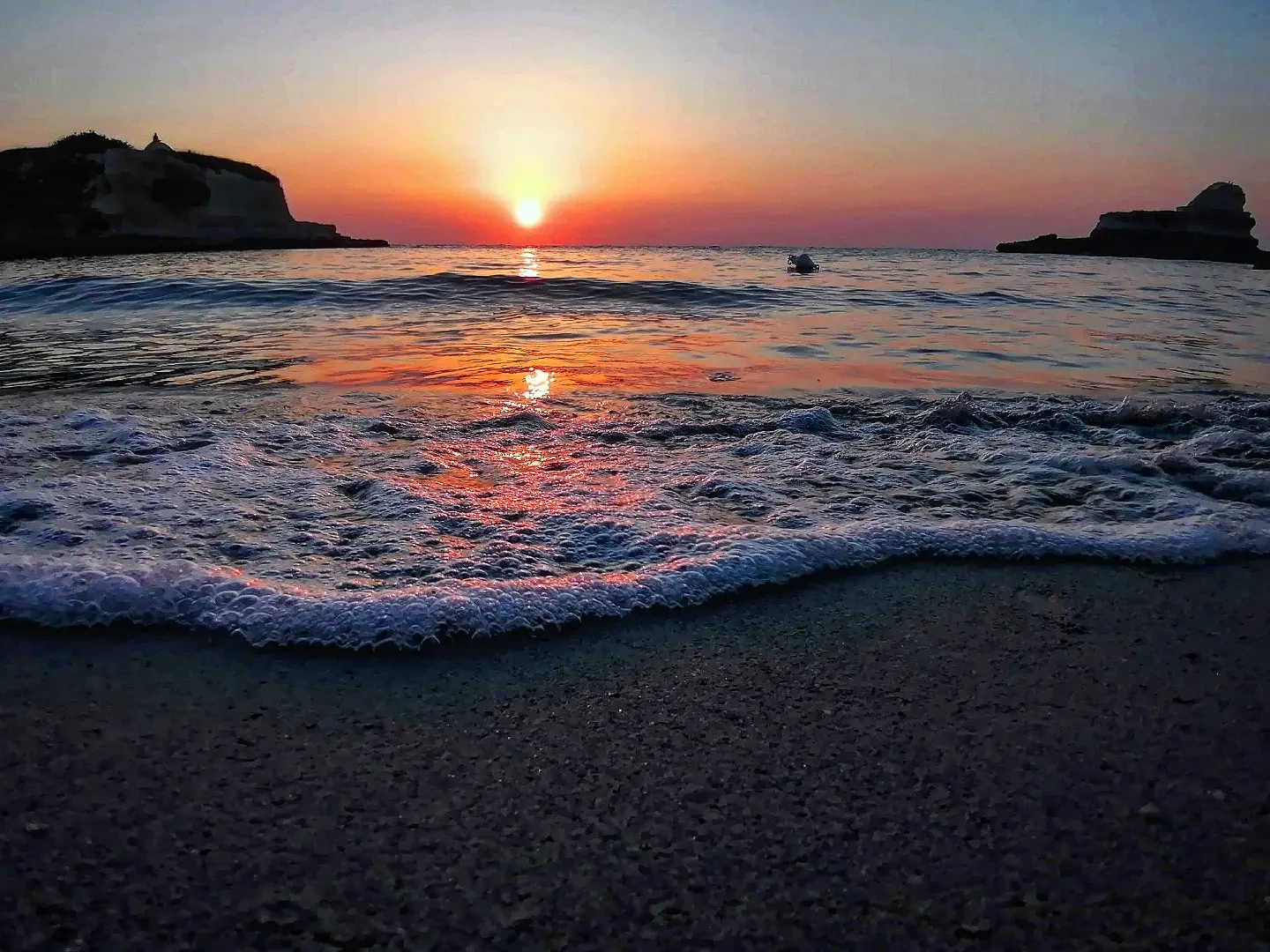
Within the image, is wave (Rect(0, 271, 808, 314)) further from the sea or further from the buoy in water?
the buoy in water

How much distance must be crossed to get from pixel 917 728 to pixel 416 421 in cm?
331

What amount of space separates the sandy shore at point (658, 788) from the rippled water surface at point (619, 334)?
370 centimetres

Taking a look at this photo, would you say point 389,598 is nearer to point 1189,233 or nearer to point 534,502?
point 534,502

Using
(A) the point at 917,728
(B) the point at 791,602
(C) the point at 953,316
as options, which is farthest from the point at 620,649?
(C) the point at 953,316

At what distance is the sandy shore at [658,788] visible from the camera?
1086 millimetres

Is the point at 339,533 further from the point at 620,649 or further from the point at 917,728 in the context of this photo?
the point at 917,728

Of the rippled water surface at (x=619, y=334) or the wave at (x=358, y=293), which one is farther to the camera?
the wave at (x=358, y=293)

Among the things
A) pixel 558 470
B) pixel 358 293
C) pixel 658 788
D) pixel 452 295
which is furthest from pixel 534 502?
pixel 452 295

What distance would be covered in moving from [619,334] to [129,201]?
5069cm

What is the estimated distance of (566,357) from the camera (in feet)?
23.1

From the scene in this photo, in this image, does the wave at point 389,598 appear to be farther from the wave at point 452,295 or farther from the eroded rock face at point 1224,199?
the eroded rock face at point 1224,199

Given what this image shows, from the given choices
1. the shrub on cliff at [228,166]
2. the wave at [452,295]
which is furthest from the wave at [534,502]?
the shrub on cliff at [228,166]

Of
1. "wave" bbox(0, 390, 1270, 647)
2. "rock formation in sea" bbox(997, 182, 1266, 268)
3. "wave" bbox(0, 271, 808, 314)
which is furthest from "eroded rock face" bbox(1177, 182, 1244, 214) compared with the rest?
"wave" bbox(0, 390, 1270, 647)

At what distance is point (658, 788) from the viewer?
1.37 m
